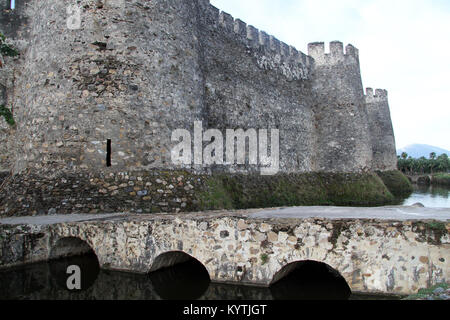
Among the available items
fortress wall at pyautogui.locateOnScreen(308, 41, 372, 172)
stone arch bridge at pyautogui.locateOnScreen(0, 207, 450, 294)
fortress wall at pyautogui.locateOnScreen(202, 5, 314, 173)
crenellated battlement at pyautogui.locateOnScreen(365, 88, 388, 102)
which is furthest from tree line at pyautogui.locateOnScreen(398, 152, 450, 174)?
stone arch bridge at pyautogui.locateOnScreen(0, 207, 450, 294)

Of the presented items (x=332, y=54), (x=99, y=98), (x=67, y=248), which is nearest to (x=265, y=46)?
(x=332, y=54)

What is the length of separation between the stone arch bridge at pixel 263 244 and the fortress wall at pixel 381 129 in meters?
24.2

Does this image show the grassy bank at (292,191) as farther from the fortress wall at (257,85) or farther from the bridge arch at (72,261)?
the bridge arch at (72,261)

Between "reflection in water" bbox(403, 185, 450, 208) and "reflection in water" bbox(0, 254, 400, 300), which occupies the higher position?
"reflection in water" bbox(403, 185, 450, 208)

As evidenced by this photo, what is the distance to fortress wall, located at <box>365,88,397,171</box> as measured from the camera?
29.2 m

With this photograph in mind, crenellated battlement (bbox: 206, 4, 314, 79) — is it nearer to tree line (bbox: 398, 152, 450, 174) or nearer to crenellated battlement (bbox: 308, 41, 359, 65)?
crenellated battlement (bbox: 308, 41, 359, 65)

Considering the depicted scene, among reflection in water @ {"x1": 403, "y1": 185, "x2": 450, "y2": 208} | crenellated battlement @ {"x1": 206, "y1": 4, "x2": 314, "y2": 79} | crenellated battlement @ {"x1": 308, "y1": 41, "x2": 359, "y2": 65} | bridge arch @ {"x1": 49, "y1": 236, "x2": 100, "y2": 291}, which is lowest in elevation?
bridge arch @ {"x1": 49, "y1": 236, "x2": 100, "y2": 291}

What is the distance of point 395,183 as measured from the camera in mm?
26891

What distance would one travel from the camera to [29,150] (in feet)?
31.5

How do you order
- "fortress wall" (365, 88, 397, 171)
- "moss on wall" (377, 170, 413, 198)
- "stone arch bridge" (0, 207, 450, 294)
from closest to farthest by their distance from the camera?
"stone arch bridge" (0, 207, 450, 294)
"moss on wall" (377, 170, 413, 198)
"fortress wall" (365, 88, 397, 171)

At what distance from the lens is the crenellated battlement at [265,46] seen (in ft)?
47.6

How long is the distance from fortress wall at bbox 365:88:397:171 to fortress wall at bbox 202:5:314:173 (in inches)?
455
